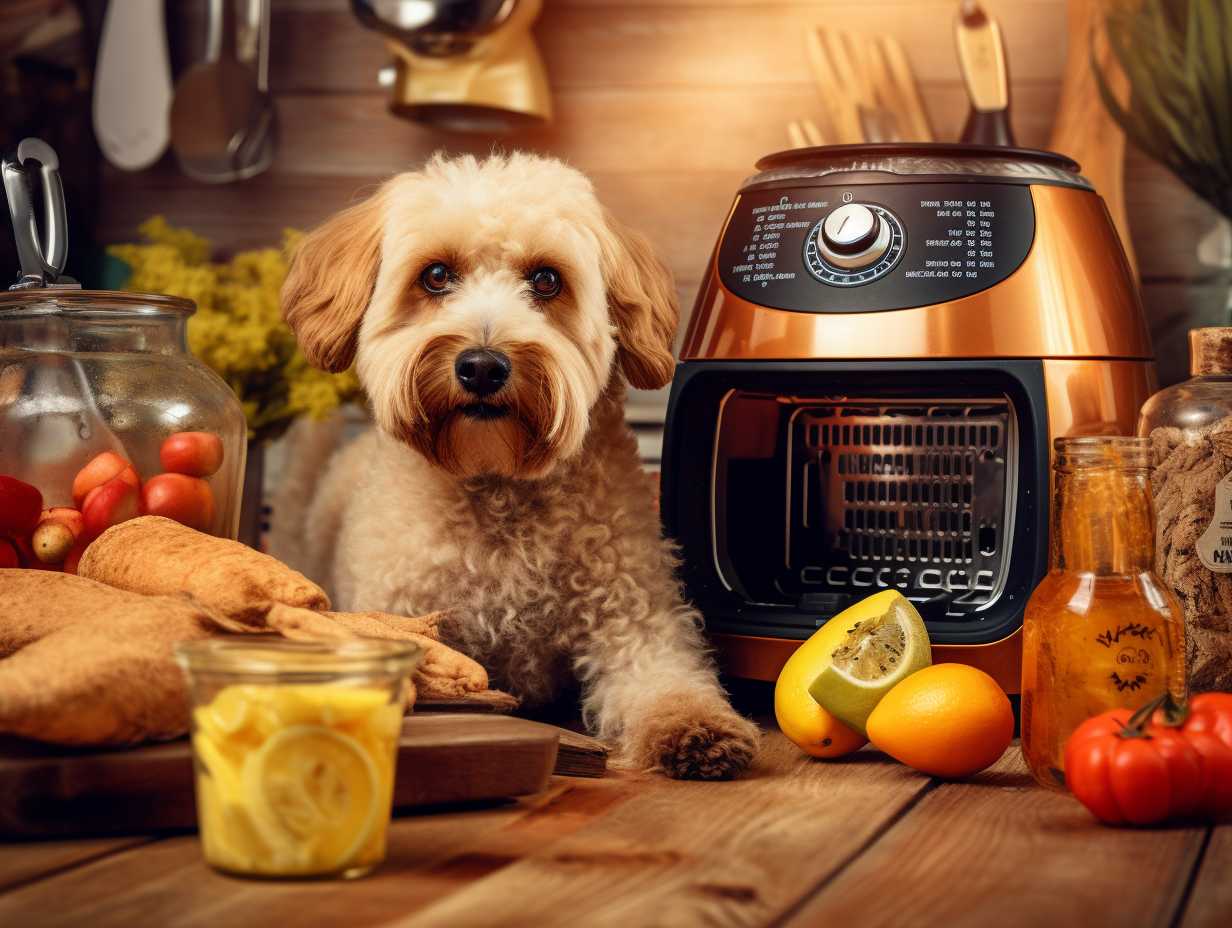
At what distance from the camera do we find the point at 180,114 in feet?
7.21

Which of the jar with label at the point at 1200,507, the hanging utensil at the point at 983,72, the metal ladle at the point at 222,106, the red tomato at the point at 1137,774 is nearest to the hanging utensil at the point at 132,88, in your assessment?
the metal ladle at the point at 222,106

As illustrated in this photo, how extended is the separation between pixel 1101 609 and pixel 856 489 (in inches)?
14.1

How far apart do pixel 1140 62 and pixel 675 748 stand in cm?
115

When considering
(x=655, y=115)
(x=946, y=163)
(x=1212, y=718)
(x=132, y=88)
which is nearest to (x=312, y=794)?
(x=1212, y=718)

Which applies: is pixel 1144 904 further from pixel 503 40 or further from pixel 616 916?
pixel 503 40

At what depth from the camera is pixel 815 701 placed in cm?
121

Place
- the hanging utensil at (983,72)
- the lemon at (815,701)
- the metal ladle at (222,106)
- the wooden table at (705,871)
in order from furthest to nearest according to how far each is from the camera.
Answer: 1. the metal ladle at (222,106)
2. the hanging utensil at (983,72)
3. the lemon at (815,701)
4. the wooden table at (705,871)

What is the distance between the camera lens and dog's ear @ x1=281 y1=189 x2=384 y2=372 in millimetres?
1402

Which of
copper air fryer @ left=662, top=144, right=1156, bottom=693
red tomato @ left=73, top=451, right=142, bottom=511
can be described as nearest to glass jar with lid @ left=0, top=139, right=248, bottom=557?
red tomato @ left=73, top=451, right=142, bottom=511

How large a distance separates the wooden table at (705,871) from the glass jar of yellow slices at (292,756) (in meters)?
0.02

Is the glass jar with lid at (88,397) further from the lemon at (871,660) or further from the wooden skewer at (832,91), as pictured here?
the wooden skewer at (832,91)

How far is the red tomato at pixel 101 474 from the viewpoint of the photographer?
1.32m

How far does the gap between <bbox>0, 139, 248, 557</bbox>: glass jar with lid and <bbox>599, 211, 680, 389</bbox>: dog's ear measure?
1.34 feet

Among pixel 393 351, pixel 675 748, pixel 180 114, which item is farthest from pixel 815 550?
pixel 180 114
